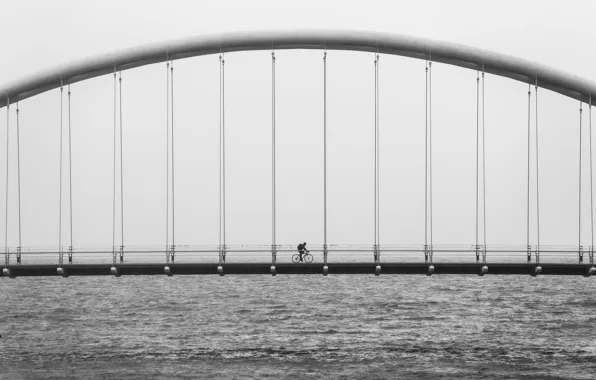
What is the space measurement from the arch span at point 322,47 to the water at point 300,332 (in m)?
14.4

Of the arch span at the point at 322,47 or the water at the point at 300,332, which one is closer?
the arch span at the point at 322,47

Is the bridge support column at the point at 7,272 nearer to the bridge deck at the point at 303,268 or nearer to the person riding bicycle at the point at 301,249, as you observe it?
the bridge deck at the point at 303,268

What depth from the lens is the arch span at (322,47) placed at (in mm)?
48031

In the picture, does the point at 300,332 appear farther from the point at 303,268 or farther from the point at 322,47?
the point at 303,268

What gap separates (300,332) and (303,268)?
35.4 metres

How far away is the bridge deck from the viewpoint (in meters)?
40.8

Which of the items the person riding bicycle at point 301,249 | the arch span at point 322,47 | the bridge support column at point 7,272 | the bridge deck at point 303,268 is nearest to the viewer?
the bridge deck at point 303,268

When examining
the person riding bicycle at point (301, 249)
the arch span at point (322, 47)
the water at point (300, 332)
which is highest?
the arch span at point (322, 47)

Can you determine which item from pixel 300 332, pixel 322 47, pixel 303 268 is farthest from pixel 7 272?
pixel 300 332

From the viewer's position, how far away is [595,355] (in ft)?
193

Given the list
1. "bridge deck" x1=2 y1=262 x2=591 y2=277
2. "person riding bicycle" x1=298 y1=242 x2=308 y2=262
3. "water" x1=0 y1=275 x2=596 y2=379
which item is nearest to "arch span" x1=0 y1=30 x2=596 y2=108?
"person riding bicycle" x1=298 y1=242 x2=308 y2=262

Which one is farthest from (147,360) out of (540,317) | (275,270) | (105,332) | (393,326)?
→ (540,317)

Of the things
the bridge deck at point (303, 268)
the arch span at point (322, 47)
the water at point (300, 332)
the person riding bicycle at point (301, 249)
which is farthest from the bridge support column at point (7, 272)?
the person riding bicycle at point (301, 249)

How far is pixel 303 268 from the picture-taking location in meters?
41.5
